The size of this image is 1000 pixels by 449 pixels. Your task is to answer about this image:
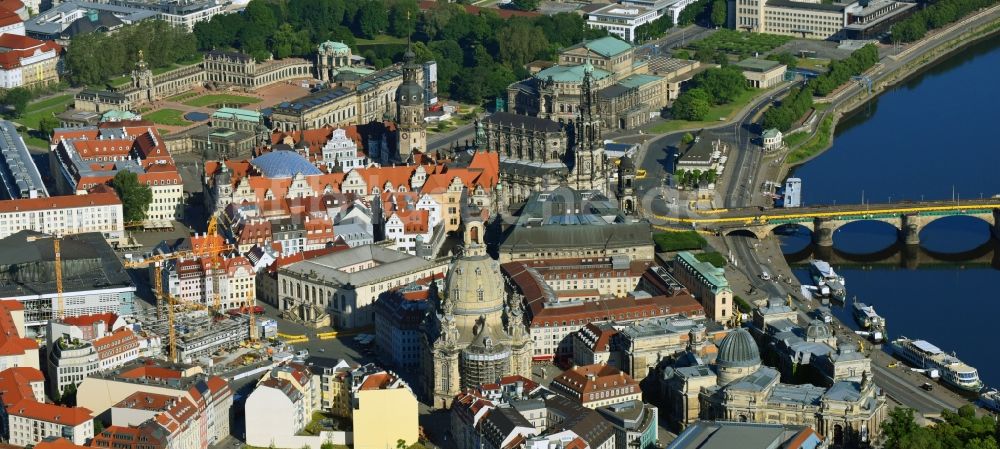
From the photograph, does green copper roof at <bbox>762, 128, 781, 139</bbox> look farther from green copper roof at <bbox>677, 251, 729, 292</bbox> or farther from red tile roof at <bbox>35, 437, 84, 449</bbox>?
red tile roof at <bbox>35, 437, 84, 449</bbox>

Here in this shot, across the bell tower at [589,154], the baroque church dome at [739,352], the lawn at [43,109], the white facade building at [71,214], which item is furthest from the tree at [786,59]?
the baroque church dome at [739,352]

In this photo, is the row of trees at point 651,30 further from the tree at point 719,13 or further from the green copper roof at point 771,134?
the green copper roof at point 771,134

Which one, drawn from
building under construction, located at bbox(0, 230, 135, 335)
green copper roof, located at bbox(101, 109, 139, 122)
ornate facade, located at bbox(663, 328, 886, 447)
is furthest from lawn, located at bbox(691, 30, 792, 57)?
ornate facade, located at bbox(663, 328, 886, 447)

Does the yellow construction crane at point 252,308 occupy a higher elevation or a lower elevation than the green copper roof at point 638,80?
lower

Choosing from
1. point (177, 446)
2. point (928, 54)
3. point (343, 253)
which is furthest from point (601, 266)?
point (928, 54)

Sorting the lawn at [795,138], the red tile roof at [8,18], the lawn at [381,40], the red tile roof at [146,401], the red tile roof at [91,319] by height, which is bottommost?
the lawn at [795,138]
